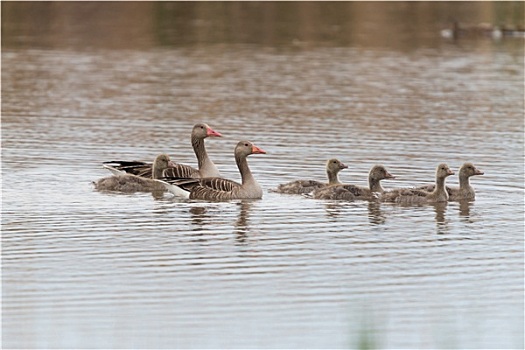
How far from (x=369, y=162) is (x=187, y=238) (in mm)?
5967

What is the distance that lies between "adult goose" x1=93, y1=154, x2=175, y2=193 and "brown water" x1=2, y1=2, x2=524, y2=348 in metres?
0.24

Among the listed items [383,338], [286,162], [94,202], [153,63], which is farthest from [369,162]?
[153,63]

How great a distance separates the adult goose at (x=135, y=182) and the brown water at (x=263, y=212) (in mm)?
241

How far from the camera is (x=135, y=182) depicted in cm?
1697

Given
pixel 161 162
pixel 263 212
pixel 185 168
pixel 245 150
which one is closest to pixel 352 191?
pixel 263 212

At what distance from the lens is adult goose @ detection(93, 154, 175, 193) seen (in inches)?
661

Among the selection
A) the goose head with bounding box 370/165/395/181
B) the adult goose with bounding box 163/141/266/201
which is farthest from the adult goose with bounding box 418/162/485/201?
the adult goose with bounding box 163/141/266/201

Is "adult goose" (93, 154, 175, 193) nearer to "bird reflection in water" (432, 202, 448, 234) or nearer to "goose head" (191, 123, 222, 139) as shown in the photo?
"goose head" (191, 123, 222, 139)

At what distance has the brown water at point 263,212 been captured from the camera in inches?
412

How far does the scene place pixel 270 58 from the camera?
36.9m

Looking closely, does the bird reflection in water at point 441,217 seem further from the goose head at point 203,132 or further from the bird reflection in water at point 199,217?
the goose head at point 203,132

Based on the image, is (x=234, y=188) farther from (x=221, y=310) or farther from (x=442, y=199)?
(x=221, y=310)

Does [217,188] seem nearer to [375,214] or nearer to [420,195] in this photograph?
[375,214]

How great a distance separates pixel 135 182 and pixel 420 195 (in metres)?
3.48
